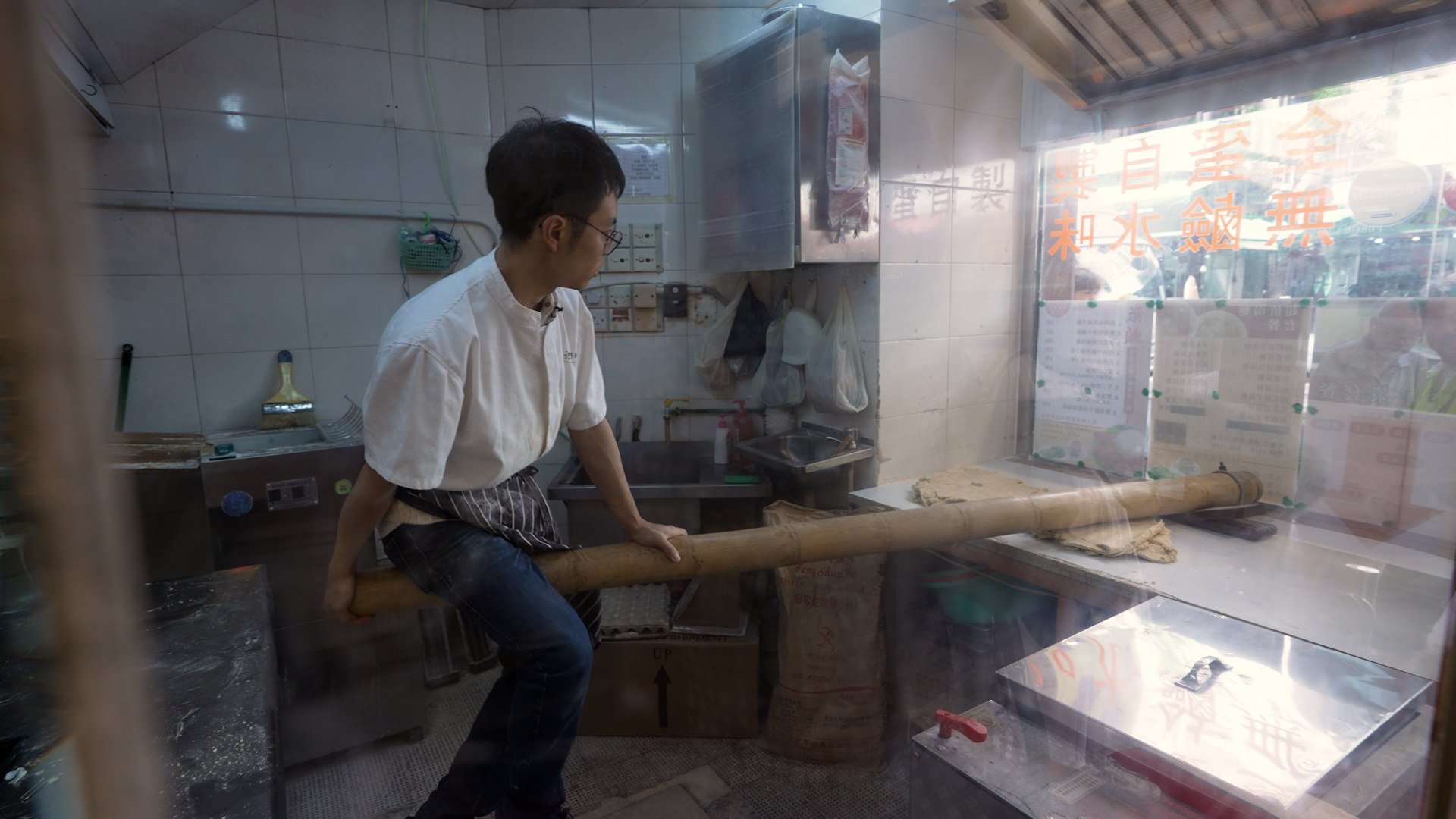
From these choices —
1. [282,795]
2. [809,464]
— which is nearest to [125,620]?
[282,795]

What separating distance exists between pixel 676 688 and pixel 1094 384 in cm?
179

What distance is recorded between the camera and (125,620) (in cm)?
34

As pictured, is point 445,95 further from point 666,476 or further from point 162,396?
point 666,476

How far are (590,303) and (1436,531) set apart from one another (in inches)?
108

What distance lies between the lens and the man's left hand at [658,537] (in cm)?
143

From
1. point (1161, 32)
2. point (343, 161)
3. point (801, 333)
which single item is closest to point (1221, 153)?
point (1161, 32)

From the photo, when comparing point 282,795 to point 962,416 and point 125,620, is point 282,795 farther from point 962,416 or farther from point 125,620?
point 962,416

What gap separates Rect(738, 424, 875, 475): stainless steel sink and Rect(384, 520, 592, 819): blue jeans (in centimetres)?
113

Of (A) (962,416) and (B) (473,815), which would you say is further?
(A) (962,416)

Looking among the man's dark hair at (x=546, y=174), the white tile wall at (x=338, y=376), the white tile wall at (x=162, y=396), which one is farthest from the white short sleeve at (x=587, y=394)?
the white tile wall at (x=162, y=396)

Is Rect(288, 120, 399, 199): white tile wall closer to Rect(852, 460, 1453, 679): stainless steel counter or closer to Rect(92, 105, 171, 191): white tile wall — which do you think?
Rect(92, 105, 171, 191): white tile wall

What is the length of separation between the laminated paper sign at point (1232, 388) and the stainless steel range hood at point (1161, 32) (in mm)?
663

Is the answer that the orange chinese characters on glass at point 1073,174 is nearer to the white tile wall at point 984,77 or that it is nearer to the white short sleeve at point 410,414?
the white tile wall at point 984,77

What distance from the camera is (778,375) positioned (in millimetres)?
2688
